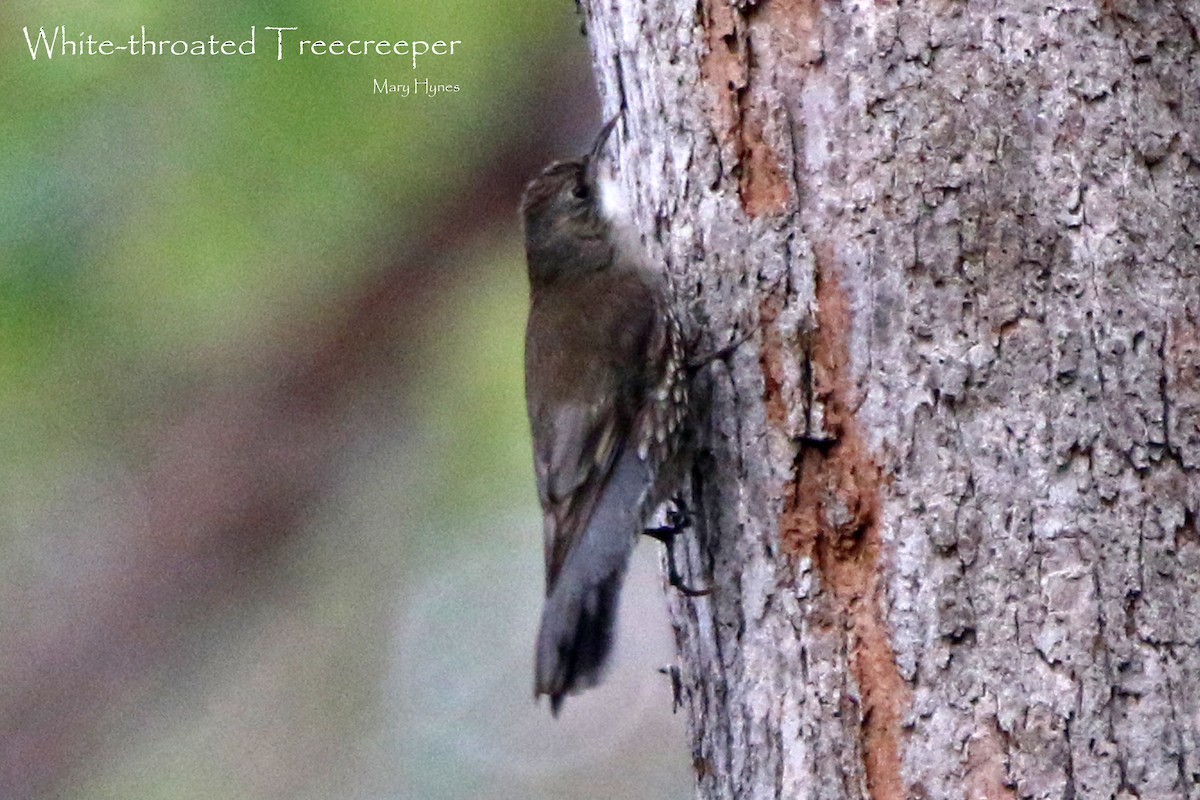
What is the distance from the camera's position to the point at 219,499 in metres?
4.88

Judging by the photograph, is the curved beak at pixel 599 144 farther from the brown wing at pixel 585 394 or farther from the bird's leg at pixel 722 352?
the bird's leg at pixel 722 352

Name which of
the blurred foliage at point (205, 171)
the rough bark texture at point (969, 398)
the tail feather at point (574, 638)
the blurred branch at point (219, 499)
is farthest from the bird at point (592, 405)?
the blurred branch at point (219, 499)

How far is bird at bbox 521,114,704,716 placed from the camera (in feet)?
10.3

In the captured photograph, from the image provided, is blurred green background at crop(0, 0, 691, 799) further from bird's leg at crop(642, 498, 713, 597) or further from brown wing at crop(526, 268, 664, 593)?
bird's leg at crop(642, 498, 713, 597)

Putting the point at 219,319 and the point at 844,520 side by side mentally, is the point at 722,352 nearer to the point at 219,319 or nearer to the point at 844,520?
the point at 844,520

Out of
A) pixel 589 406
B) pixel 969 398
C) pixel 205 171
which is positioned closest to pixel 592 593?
pixel 589 406

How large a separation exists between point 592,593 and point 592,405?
1.64 ft

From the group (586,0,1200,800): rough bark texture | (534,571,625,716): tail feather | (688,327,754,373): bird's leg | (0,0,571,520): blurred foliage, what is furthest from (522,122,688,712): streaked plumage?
(0,0,571,520): blurred foliage

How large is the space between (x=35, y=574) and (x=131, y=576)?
0.57m

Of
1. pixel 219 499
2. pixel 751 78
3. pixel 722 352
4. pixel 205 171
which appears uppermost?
pixel 751 78

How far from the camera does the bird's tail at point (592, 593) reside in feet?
10.0

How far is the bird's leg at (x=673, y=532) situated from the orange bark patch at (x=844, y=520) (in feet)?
1.20

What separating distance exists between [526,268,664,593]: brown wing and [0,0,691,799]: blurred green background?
4.50 ft

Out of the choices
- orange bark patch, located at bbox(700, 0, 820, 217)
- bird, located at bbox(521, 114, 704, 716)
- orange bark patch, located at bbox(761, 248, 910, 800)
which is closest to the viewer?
orange bark patch, located at bbox(761, 248, 910, 800)
